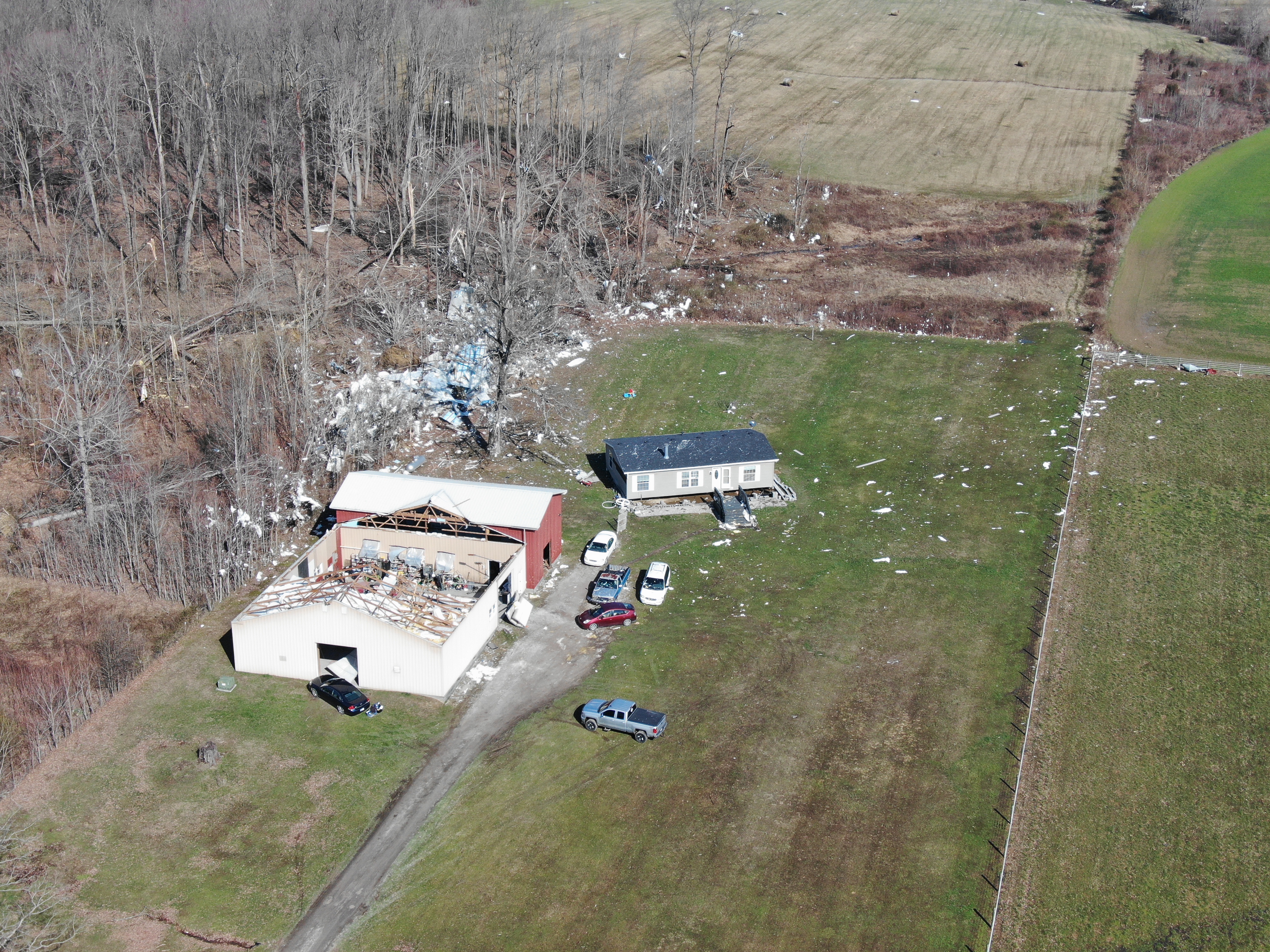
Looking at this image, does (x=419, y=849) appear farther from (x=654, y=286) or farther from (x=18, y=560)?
(x=654, y=286)

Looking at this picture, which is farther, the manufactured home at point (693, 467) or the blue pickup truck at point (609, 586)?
the manufactured home at point (693, 467)

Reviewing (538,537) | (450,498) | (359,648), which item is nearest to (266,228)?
(450,498)

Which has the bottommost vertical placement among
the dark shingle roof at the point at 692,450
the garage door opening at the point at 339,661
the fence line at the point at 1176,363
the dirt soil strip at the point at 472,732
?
the dirt soil strip at the point at 472,732

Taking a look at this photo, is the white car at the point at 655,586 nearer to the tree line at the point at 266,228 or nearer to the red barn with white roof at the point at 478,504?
the red barn with white roof at the point at 478,504

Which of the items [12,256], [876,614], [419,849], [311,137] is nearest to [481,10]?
[311,137]

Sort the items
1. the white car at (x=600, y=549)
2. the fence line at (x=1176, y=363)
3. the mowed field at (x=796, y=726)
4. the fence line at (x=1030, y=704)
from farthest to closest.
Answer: the fence line at (x=1176, y=363) → the white car at (x=600, y=549) → the fence line at (x=1030, y=704) → the mowed field at (x=796, y=726)

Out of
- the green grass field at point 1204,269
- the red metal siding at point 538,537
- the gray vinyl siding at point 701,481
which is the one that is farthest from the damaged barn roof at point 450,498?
the green grass field at point 1204,269
